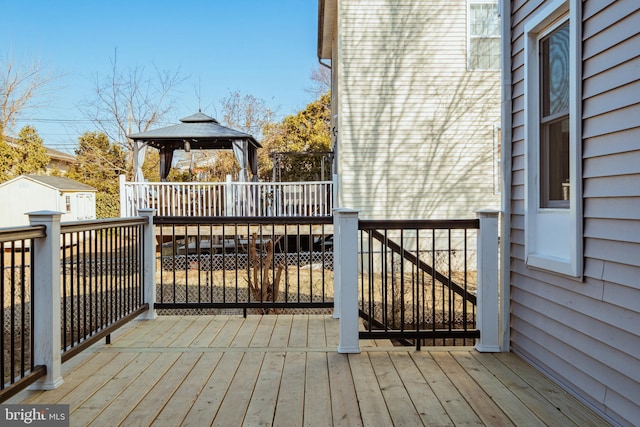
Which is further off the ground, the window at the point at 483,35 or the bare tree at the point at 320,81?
the bare tree at the point at 320,81

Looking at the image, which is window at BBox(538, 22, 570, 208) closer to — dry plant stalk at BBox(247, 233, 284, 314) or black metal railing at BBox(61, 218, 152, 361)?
black metal railing at BBox(61, 218, 152, 361)

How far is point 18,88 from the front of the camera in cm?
1847

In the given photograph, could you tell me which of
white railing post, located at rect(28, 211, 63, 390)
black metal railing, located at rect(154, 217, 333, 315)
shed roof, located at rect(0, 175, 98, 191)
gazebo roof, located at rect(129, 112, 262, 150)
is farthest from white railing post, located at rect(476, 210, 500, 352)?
shed roof, located at rect(0, 175, 98, 191)

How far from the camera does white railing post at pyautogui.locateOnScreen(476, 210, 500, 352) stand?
322 centimetres

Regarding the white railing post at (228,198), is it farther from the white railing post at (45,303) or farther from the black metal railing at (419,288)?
the white railing post at (45,303)

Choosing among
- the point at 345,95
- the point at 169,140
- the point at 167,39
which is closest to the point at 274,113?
the point at 167,39

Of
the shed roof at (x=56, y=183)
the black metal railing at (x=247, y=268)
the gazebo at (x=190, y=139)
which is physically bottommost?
the black metal railing at (x=247, y=268)

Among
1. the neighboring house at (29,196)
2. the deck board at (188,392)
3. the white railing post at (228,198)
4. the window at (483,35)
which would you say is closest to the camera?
the deck board at (188,392)

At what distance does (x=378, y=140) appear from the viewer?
8.55 metres

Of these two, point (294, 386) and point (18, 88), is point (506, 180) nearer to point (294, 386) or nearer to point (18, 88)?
point (294, 386)

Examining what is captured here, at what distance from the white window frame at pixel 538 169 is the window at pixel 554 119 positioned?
35 mm

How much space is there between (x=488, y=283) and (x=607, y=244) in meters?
1.07

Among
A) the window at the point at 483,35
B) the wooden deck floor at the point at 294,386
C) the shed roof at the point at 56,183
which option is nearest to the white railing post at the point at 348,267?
the wooden deck floor at the point at 294,386

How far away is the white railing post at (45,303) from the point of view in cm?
256
